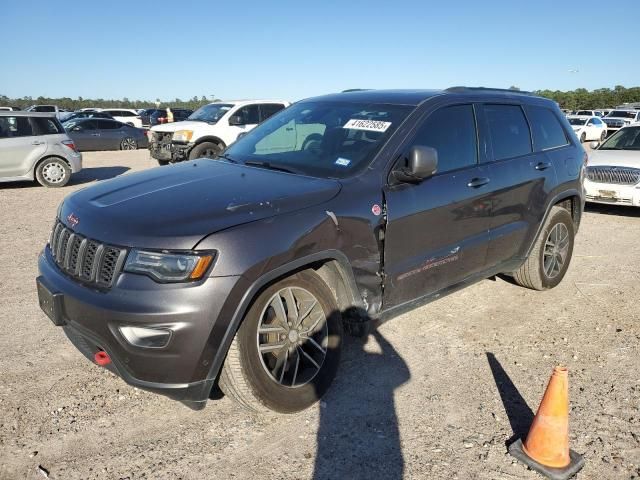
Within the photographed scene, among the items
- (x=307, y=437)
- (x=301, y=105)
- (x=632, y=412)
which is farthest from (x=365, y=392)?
(x=301, y=105)

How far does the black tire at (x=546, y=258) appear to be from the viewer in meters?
5.00

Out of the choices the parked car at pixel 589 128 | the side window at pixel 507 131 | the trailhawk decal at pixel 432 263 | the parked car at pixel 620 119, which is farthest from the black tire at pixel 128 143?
the parked car at pixel 620 119

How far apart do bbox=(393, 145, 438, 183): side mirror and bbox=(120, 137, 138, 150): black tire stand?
20.1 metres

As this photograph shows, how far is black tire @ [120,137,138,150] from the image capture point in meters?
21.4

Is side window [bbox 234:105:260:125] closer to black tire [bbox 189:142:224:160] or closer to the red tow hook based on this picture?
black tire [bbox 189:142:224:160]

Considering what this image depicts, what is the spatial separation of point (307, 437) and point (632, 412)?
6.56ft

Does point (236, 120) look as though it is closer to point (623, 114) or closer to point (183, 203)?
point (183, 203)

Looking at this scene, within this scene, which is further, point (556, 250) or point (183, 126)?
point (183, 126)

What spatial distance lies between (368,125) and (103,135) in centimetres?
1949

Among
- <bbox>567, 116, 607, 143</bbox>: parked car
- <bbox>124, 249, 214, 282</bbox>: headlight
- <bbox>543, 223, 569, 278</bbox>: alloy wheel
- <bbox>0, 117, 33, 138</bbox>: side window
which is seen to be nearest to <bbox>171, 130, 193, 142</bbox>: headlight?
<bbox>0, 117, 33, 138</bbox>: side window

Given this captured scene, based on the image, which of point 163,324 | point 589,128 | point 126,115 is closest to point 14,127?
point 163,324

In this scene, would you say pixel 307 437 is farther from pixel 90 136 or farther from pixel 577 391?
pixel 90 136

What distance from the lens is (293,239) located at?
9.31 feet

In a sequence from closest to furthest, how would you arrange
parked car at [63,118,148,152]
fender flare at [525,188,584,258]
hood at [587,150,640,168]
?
fender flare at [525,188,584,258] < hood at [587,150,640,168] < parked car at [63,118,148,152]
